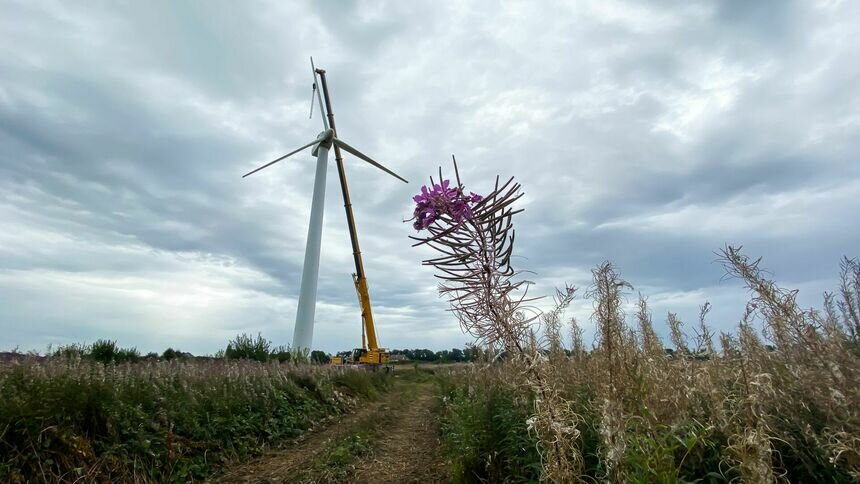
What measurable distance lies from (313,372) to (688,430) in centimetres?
1214

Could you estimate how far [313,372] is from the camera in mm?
13273

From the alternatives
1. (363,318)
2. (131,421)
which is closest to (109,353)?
(131,421)

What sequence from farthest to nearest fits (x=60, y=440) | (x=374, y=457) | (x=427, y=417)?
(x=427, y=417) → (x=374, y=457) → (x=60, y=440)

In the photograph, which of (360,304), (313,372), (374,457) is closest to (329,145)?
(360,304)

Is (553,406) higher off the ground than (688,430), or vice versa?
(553,406)

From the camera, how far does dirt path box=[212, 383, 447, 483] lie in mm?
6051

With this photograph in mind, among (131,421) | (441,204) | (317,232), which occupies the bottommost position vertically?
(131,421)

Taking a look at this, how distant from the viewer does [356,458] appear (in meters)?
6.81

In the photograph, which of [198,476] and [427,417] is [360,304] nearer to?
[427,417]

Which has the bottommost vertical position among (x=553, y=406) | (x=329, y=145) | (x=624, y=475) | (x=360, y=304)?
(x=624, y=475)

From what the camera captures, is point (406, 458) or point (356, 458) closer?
point (356, 458)

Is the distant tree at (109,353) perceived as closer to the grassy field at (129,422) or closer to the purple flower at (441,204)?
the grassy field at (129,422)

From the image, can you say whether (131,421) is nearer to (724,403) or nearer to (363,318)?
(724,403)

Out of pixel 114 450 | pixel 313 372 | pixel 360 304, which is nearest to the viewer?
pixel 114 450
